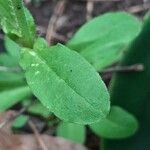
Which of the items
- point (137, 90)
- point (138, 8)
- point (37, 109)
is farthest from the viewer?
point (138, 8)

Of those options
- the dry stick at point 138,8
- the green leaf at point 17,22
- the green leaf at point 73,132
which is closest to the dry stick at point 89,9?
the dry stick at point 138,8

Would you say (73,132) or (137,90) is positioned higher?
(137,90)

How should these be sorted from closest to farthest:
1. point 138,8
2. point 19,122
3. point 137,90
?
point 137,90
point 19,122
point 138,8

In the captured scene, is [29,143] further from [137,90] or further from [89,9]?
[89,9]

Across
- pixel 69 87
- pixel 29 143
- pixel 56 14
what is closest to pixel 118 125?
pixel 29 143

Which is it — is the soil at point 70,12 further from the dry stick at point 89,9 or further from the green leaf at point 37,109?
the green leaf at point 37,109

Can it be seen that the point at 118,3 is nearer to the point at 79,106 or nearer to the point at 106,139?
the point at 106,139

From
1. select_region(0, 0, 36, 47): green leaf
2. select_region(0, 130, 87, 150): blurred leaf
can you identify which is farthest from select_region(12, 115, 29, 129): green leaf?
select_region(0, 0, 36, 47): green leaf
